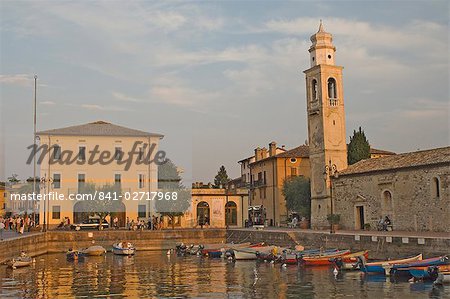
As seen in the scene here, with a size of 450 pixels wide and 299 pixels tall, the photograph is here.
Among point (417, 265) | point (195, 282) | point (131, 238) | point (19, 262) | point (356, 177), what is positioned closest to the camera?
point (417, 265)

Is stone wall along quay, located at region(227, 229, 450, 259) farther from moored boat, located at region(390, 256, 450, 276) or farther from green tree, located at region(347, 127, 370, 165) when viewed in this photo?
green tree, located at region(347, 127, 370, 165)

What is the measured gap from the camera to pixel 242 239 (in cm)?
4978

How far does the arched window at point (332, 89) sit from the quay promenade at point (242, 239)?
1224 centimetres

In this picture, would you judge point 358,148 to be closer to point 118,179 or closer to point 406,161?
point 406,161

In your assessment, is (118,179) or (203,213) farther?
(203,213)

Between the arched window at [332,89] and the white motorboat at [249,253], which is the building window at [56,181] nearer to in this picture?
the white motorboat at [249,253]

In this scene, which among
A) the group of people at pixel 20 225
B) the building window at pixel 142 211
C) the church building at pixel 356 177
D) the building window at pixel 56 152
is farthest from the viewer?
the building window at pixel 142 211

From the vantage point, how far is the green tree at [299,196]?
54.2 meters

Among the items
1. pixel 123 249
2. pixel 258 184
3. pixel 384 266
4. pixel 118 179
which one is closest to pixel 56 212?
pixel 118 179

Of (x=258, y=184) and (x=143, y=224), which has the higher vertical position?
(x=258, y=184)

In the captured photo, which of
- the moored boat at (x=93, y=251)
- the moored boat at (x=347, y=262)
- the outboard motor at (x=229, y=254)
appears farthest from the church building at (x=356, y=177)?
the moored boat at (x=93, y=251)

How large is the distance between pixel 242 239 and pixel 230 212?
14.7 metres

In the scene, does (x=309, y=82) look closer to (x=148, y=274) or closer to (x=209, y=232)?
(x=209, y=232)

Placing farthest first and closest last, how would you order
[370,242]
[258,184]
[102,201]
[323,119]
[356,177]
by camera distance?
[258,184]
[102,201]
[323,119]
[356,177]
[370,242]
